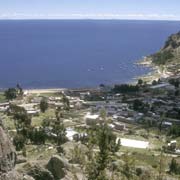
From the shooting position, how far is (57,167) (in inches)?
699

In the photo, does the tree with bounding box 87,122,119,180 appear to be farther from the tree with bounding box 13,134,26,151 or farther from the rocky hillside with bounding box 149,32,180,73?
the rocky hillside with bounding box 149,32,180,73

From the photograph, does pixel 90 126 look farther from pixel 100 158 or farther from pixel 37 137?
pixel 37 137

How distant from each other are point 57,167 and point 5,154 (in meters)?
9.10

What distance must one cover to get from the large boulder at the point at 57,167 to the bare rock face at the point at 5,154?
23.6ft

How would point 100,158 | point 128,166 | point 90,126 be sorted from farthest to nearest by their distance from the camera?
1. point 90,126
2. point 100,158
3. point 128,166

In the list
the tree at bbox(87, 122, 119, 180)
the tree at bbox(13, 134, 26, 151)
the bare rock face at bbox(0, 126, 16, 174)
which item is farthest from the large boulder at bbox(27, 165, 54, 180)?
the tree at bbox(13, 134, 26, 151)

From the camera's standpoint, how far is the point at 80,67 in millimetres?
137625

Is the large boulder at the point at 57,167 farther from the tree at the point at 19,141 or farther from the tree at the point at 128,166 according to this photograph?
the tree at the point at 19,141

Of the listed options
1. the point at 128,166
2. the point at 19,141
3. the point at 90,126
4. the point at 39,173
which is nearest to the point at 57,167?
the point at 39,173

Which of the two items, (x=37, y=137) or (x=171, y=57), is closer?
(x=37, y=137)

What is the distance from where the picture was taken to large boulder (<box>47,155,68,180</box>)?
1644cm

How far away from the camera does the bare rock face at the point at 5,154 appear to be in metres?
8.65

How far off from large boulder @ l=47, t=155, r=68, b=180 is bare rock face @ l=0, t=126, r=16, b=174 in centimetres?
721

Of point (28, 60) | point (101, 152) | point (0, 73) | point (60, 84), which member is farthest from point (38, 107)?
point (28, 60)
